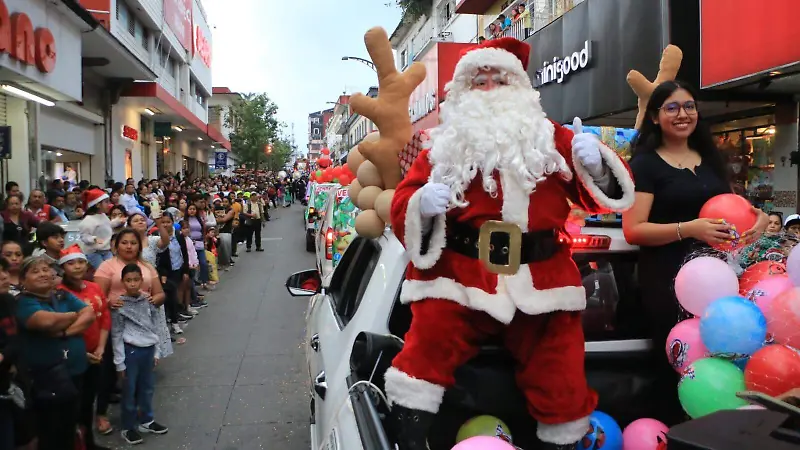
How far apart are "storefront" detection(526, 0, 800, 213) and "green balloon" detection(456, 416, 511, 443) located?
259 inches

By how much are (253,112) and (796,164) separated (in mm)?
43780

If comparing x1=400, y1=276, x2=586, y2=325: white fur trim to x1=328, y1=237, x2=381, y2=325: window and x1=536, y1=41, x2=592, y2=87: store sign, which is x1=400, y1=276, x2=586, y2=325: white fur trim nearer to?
x1=328, y1=237, x2=381, y2=325: window

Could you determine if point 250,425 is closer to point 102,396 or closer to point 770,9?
point 102,396

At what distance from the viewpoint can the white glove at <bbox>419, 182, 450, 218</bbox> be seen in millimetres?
2162

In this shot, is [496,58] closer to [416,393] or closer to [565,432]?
[416,393]

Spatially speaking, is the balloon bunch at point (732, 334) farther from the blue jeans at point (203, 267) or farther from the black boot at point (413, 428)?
the blue jeans at point (203, 267)

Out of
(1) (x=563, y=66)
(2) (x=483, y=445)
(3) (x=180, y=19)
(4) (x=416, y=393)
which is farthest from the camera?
(3) (x=180, y=19)

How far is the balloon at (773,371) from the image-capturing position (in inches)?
74.5

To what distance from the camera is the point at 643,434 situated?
7.74 feet

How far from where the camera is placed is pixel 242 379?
20.3 feet

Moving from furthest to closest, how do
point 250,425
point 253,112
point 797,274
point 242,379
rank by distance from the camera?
point 253,112 → point 242,379 → point 250,425 → point 797,274

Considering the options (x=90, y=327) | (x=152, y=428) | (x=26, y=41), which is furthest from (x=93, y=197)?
(x=90, y=327)

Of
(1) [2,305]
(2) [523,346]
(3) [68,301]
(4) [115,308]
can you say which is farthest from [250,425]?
(2) [523,346]

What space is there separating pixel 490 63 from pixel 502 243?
2.47 feet
